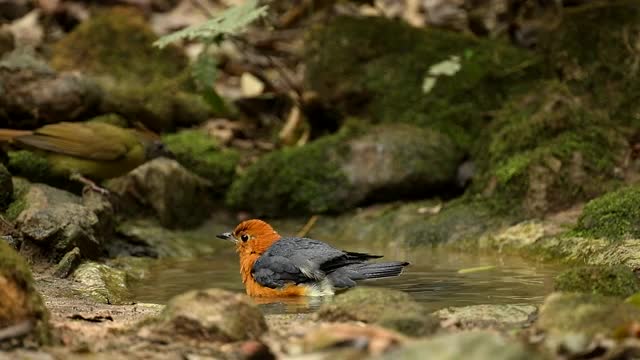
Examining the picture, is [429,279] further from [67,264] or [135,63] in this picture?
[135,63]

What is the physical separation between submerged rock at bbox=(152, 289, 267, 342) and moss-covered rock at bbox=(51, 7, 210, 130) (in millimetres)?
6807

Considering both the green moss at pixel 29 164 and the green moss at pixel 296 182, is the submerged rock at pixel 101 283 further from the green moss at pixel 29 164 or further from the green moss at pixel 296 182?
the green moss at pixel 296 182

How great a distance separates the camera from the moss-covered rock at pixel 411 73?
9734 millimetres

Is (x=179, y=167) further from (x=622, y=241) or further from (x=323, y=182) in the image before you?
(x=622, y=241)

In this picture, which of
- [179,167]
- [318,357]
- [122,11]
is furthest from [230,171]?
[318,357]

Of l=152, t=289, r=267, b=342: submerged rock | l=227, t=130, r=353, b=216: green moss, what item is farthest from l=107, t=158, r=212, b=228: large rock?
l=152, t=289, r=267, b=342: submerged rock

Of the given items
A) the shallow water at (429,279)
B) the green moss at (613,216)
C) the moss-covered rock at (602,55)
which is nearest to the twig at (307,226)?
the shallow water at (429,279)

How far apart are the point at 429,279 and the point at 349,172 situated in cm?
289

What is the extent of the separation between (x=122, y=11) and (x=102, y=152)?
4347mm

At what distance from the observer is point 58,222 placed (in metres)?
6.77

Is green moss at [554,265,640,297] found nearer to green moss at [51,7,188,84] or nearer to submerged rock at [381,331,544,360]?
submerged rock at [381,331,544,360]

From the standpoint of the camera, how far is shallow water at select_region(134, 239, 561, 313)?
18.8 feet

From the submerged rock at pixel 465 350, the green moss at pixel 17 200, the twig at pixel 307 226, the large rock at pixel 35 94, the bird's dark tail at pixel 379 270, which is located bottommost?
the twig at pixel 307 226

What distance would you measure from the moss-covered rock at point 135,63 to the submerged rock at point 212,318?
681 cm
